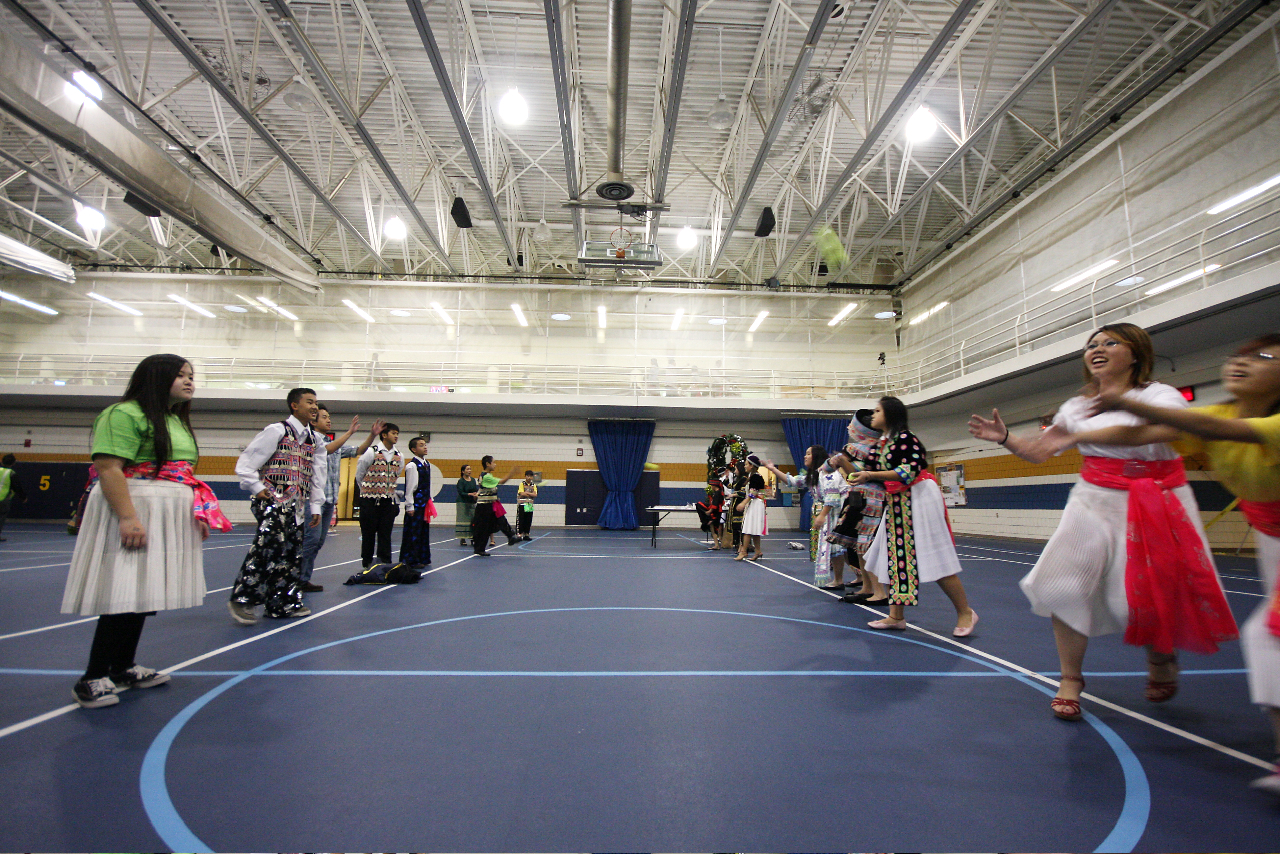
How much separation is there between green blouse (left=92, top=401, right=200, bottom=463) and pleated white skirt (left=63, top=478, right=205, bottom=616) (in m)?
0.12

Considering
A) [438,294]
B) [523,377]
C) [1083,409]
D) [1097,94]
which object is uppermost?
[1097,94]

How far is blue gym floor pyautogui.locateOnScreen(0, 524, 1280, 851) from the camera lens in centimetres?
129

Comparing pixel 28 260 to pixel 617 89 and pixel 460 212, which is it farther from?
pixel 617 89

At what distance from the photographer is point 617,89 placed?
8.12 m

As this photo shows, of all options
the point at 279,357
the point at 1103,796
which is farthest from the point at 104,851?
the point at 279,357

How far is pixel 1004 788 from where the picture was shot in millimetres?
1482

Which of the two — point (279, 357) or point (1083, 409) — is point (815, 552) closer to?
point (1083, 409)

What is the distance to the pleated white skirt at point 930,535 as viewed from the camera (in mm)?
3230

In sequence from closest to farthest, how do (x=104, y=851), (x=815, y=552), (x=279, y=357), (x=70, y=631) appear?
(x=104, y=851), (x=70, y=631), (x=815, y=552), (x=279, y=357)

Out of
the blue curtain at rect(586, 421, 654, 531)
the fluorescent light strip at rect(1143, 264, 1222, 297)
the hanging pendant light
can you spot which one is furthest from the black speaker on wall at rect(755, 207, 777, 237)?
the fluorescent light strip at rect(1143, 264, 1222, 297)

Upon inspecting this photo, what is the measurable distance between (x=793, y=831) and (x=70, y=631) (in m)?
4.13

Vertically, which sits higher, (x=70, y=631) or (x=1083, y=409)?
(x=1083, y=409)

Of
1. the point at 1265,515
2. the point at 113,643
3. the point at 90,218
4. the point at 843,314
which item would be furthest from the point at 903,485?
the point at 90,218

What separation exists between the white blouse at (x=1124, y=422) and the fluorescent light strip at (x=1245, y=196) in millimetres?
8977
